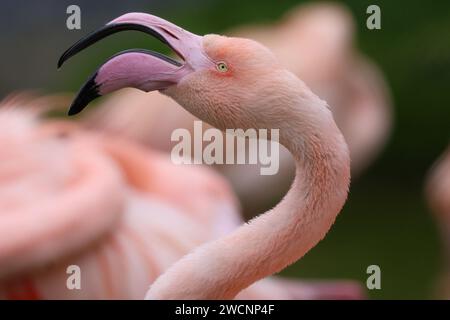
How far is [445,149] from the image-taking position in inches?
217

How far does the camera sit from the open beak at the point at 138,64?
49.2 inches

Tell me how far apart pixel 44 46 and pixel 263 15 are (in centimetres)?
139

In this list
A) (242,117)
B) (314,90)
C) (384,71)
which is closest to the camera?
(242,117)

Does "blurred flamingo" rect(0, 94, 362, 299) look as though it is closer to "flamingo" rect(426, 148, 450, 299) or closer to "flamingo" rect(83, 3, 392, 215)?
"flamingo" rect(83, 3, 392, 215)

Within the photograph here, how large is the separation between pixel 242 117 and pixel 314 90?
3254 mm

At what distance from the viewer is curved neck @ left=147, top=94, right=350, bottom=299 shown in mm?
1247

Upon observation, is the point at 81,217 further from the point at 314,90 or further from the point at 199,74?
the point at 314,90

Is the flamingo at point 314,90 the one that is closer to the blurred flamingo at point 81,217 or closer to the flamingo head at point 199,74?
the blurred flamingo at point 81,217

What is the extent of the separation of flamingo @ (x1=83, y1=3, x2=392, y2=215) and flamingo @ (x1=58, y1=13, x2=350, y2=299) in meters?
2.68

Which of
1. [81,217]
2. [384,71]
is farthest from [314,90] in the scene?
[81,217]

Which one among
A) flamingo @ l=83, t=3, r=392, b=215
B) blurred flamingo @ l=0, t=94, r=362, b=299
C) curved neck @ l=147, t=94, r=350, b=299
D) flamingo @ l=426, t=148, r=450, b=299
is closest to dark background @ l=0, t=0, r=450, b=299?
flamingo @ l=83, t=3, r=392, b=215

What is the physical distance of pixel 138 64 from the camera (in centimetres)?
126

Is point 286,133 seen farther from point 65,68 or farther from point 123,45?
point 65,68

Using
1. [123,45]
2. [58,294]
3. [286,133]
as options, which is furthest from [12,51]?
[286,133]
